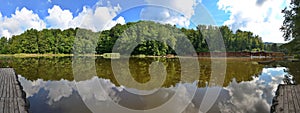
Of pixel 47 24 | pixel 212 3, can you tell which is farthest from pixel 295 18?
pixel 47 24

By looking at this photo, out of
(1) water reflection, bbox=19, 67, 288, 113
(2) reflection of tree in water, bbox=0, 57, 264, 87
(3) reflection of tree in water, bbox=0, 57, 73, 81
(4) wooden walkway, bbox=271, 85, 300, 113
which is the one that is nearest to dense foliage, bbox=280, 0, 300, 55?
(2) reflection of tree in water, bbox=0, 57, 264, 87

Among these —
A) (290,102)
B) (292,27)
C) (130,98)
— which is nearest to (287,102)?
(290,102)

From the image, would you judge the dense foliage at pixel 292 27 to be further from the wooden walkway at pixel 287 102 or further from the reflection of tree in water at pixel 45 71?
the reflection of tree in water at pixel 45 71

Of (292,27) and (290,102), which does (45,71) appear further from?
(292,27)

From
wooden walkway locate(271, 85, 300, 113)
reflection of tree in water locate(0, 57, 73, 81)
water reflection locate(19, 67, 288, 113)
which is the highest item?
reflection of tree in water locate(0, 57, 73, 81)

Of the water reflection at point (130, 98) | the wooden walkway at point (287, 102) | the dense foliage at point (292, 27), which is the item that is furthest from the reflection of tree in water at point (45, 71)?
the dense foliage at point (292, 27)

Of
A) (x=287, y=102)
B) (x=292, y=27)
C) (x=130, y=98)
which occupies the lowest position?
(x=130, y=98)

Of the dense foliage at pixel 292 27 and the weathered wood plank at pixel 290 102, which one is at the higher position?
the dense foliage at pixel 292 27

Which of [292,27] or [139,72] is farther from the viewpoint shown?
[292,27]

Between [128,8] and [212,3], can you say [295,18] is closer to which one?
[212,3]

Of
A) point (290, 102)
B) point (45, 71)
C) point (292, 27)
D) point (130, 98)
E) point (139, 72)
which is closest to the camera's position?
point (290, 102)

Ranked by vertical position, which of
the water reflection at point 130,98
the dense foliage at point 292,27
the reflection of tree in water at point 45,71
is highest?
the dense foliage at point 292,27

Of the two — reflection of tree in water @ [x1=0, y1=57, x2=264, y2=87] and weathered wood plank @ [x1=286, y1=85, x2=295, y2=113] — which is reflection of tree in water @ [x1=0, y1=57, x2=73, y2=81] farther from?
weathered wood plank @ [x1=286, y1=85, x2=295, y2=113]

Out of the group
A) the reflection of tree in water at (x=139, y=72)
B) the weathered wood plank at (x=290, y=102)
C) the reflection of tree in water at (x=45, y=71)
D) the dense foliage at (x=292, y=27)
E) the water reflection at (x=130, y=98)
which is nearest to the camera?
the weathered wood plank at (x=290, y=102)
